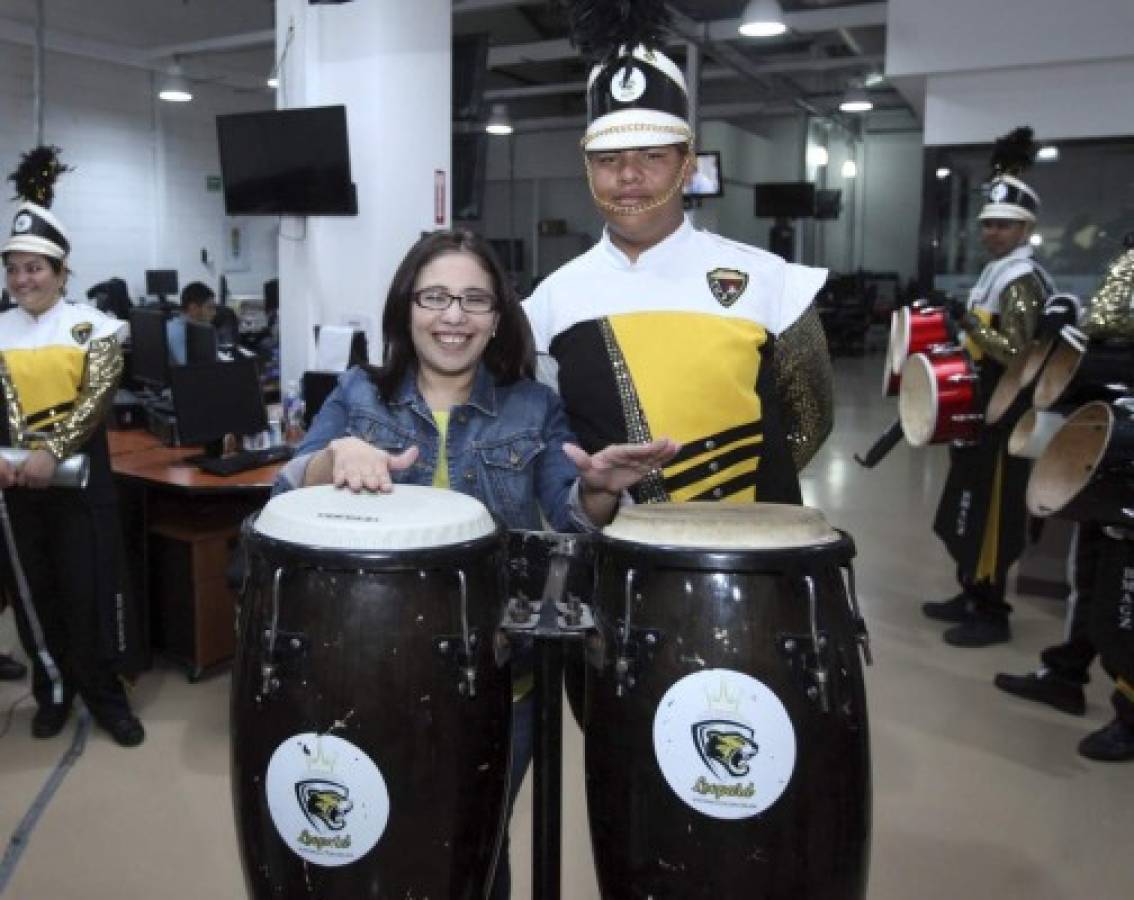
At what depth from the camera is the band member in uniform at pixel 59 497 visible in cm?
326

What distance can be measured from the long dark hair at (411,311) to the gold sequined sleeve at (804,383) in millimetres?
515

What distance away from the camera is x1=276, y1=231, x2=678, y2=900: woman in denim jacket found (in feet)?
5.51

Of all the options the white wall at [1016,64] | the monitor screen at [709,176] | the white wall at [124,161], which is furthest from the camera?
the monitor screen at [709,176]

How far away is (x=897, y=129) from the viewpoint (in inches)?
750

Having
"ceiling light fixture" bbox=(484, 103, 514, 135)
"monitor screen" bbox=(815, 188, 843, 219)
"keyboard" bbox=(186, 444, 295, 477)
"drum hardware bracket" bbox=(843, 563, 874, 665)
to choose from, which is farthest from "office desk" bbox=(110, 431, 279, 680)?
"monitor screen" bbox=(815, 188, 843, 219)

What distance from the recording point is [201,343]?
5035 millimetres

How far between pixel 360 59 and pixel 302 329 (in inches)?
50.6

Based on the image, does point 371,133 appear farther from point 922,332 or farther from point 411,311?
point 411,311

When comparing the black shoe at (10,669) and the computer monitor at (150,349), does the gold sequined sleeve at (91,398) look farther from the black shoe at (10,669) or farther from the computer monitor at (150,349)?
the computer monitor at (150,349)

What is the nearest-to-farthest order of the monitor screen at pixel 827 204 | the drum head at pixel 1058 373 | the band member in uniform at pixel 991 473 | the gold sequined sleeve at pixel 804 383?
1. the gold sequined sleeve at pixel 804 383
2. the drum head at pixel 1058 373
3. the band member in uniform at pixel 991 473
4. the monitor screen at pixel 827 204

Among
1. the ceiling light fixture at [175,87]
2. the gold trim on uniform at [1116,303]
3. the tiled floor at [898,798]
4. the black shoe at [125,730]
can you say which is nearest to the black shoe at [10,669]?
the tiled floor at [898,798]

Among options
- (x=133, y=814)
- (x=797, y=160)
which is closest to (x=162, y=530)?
(x=133, y=814)

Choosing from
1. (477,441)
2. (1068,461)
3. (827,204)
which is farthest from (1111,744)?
(827,204)

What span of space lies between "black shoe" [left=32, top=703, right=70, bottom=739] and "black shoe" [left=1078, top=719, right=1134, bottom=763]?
3.20 metres
